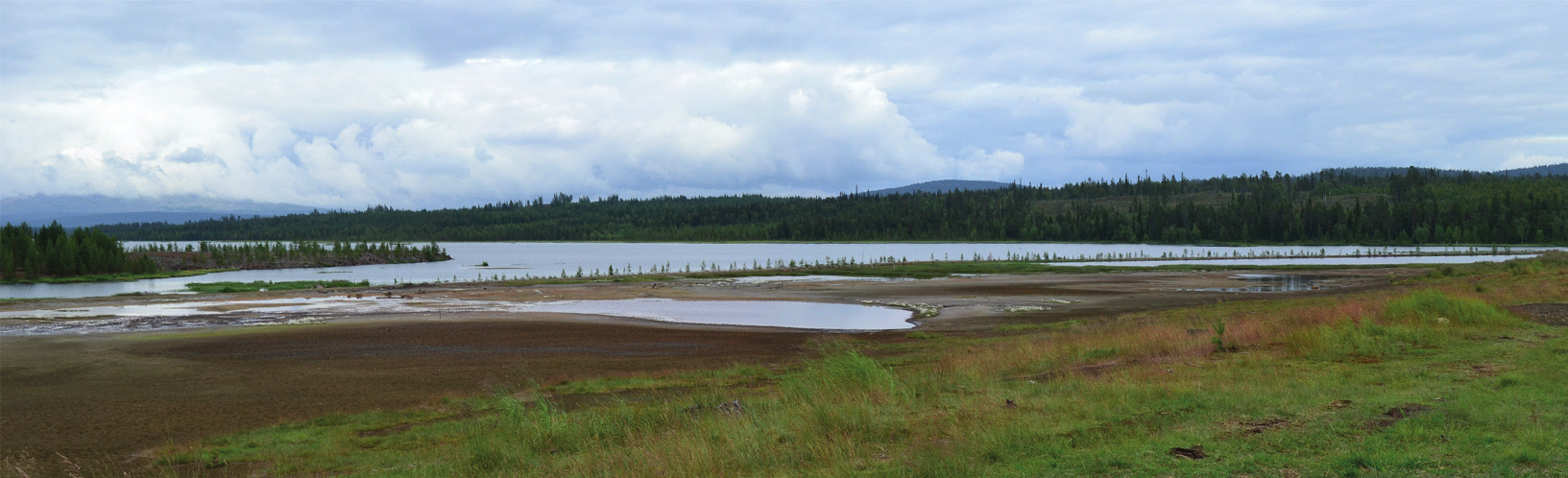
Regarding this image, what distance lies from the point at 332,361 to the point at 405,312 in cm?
1758

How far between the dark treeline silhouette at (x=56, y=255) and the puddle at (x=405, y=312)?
38914mm

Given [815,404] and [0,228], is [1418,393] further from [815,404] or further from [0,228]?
[0,228]

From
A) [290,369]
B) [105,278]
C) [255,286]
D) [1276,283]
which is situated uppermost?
[105,278]

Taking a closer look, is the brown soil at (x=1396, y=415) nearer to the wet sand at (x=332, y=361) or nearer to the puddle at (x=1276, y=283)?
the wet sand at (x=332, y=361)

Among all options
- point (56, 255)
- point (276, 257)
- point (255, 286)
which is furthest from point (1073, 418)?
point (276, 257)

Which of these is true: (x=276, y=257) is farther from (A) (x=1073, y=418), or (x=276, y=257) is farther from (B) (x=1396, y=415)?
(B) (x=1396, y=415)

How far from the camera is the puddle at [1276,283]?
170 feet

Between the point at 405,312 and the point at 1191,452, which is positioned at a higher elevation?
the point at 1191,452

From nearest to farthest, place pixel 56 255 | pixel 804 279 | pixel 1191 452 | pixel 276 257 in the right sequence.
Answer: pixel 1191 452
pixel 804 279
pixel 56 255
pixel 276 257

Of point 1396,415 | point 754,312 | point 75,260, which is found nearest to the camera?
point 1396,415

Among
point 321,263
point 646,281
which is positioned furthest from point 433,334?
point 321,263

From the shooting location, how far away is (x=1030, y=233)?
197750 millimetres

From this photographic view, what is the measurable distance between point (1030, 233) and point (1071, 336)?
592 ft

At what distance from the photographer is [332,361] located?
24656mm
